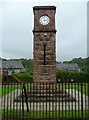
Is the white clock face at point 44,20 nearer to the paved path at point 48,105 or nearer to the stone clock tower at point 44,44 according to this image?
the stone clock tower at point 44,44

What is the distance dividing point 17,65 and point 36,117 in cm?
7196

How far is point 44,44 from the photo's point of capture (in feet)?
57.7

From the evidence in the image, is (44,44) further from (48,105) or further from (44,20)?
(48,105)

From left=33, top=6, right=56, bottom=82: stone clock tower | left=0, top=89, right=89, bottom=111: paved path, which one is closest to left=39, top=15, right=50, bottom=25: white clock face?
left=33, top=6, right=56, bottom=82: stone clock tower

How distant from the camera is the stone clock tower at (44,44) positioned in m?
17.6

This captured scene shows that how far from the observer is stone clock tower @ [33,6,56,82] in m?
17.6

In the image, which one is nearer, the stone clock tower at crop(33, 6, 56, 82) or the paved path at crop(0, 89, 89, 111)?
the paved path at crop(0, 89, 89, 111)

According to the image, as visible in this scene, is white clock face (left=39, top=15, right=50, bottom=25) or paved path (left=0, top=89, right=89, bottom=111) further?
white clock face (left=39, top=15, right=50, bottom=25)

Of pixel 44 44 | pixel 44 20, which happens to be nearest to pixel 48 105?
pixel 44 44

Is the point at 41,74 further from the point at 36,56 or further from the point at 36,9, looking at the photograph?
the point at 36,9

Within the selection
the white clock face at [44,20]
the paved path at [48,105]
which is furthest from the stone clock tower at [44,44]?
the paved path at [48,105]

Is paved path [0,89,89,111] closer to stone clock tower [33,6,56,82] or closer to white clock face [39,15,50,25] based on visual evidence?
stone clock tower [33,6,56,82]

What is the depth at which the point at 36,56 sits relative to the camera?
57.7ft

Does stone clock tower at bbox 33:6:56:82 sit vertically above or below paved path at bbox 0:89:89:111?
above
